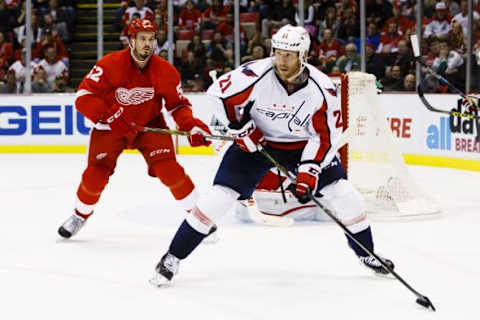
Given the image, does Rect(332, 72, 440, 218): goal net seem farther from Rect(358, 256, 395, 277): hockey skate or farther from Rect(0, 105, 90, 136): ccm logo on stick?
Rect(0, 105, 90, 136): ccm logo on stick

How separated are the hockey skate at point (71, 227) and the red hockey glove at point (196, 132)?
34.3 inches

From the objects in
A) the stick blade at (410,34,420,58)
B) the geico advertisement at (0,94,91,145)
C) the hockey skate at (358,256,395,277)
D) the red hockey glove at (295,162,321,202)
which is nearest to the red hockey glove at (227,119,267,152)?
the red hockey glove at (295,162,321,202)

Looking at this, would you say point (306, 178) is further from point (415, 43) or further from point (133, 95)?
point (415, 43)

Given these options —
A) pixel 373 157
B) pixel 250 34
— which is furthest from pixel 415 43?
pixel 250 34

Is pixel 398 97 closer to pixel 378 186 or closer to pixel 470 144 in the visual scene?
pixel 470 144

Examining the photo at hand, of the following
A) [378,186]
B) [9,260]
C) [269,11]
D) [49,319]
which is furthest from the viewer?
[269,11]

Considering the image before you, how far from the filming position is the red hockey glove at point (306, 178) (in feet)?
11.9

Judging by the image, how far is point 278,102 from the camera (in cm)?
374

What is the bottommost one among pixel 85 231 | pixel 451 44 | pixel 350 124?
pixel 85 231

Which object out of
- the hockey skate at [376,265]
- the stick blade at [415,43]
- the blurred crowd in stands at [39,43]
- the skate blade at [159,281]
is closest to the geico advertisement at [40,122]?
the blurred crowd in stands at [39,43]

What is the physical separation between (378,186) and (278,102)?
200cm

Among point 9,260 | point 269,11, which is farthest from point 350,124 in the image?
point 269,11

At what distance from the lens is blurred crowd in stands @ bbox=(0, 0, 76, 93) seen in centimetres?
1011

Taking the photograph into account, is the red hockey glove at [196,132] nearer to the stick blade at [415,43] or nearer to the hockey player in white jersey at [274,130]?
the hockey player in white jersey at [274,130]
